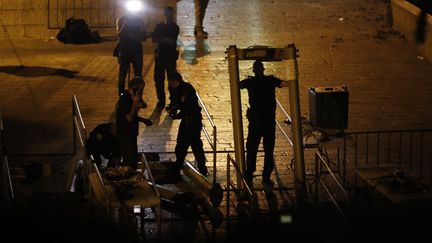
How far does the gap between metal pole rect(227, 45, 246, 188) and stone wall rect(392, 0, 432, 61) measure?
361 inches

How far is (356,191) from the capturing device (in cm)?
1170

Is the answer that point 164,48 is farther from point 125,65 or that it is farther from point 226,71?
point 226,71

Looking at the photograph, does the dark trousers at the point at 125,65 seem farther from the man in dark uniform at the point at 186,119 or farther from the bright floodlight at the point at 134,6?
the man in dark uniform at the point at 186,119

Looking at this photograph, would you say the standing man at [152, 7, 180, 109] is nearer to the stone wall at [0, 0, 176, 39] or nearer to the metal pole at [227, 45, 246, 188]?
the metal pole at [227, 45, 246, 188]

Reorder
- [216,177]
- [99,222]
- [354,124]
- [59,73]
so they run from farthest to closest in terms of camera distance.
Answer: [59,73]
[354,124]
[216,177]
[99,222]

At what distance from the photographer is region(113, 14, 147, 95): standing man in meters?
17.1

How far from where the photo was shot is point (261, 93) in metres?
13.1

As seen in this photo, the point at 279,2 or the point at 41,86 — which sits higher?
the point at 279,2

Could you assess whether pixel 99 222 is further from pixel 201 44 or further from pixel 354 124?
pixel 201 44

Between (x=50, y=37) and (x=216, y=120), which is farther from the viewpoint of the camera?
(x=50, y=37)

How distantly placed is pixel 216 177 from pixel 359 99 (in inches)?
197

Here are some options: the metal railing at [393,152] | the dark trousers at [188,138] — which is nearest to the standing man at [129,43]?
the dark trousers at [188,138]

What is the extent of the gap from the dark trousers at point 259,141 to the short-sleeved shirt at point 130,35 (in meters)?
4.68

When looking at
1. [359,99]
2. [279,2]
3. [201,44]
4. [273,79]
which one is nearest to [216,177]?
[273,79]
